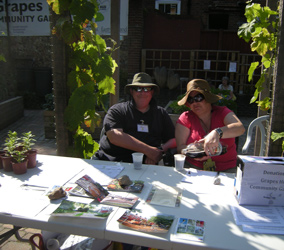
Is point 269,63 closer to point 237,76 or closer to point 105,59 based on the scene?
point 105,59

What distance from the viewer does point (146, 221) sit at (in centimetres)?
141

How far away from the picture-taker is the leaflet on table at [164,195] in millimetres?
1612

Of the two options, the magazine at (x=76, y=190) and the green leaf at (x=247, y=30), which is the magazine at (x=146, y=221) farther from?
the green leaf at (x=247, y=30)

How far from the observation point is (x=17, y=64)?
33.3ft

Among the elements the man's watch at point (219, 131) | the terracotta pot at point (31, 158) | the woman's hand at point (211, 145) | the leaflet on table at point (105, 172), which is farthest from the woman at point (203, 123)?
the terracotta pot at point (31, 158)

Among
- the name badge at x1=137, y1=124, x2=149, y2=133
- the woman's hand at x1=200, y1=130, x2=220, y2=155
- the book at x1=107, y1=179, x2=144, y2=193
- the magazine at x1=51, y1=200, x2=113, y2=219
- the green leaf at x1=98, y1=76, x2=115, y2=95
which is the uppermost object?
the green leaf at x1=98, y1=76, x2=115, y2=95

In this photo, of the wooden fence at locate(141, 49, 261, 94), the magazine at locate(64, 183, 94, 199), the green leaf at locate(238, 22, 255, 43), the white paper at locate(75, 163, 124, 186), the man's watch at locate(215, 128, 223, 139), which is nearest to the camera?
the magazine at locate(64, 183, 94, 199)

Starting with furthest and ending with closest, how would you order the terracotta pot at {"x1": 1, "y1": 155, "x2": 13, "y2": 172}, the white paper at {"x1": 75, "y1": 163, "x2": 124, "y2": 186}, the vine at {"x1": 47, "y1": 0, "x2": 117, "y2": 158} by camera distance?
1. the vine at {"x1": 47, "y1": 0, "x2": 117, "y2": 158}
2. the terracotta pot at {"x1": 1, "y1": 155, "x2": 13, "y2": 172}
3. the white paper at {"x1": 75, "y1": 163, "x2": 124, "y2": 186}

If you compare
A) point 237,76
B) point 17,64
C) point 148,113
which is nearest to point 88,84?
point 148,113

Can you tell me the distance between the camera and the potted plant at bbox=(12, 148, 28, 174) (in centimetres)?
200

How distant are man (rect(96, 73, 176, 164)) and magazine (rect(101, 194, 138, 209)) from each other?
41.1 inches

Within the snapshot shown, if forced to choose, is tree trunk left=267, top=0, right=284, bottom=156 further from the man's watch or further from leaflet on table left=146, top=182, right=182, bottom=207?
leaflet on table left=146, top=182, right=182, bottom=207

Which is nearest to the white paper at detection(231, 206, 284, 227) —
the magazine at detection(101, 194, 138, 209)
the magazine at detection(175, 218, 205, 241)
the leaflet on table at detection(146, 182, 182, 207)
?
the magazine at detection(175, 218, 205, 241)

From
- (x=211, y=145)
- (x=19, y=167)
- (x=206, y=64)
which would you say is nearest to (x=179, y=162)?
(x=211, y=145)
